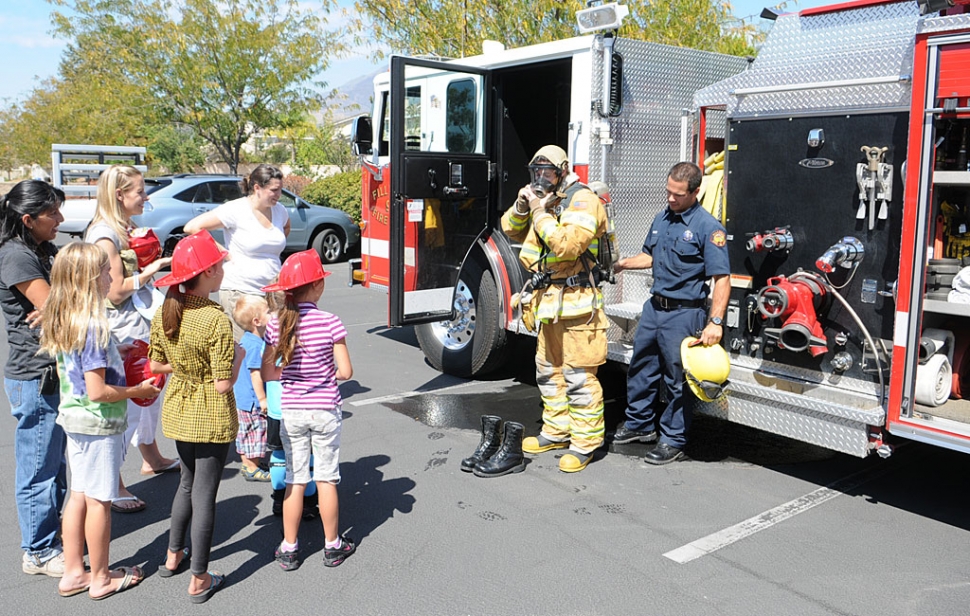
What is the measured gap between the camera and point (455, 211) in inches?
246

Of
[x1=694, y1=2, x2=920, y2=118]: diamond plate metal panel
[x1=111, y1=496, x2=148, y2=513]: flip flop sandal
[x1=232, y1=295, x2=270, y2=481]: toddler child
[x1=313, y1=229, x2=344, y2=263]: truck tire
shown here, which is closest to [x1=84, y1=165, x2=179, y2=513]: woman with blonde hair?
[x1=111, y1=496, x2=148, y2=513]: flip flop sandal

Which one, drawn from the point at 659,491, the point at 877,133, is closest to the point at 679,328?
the point at 659,491

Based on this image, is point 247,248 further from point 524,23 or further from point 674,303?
point 524,23

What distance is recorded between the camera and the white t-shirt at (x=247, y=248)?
4719 mm

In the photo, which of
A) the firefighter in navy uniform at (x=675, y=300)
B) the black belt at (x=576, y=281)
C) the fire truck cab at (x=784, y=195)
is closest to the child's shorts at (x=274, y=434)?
the black belt at (x=576, y=281)

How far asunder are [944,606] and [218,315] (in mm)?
3157

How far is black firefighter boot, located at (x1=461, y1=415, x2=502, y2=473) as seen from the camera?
189 inches

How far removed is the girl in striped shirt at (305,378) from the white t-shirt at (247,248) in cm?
135

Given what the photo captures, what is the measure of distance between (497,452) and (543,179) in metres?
1.62

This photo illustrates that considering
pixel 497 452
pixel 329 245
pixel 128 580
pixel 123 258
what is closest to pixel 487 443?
pixel 497 452

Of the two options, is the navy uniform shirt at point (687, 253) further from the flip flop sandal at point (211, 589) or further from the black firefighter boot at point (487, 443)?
the flip flop sandal at point (211, 589)

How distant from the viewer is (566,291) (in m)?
4.73

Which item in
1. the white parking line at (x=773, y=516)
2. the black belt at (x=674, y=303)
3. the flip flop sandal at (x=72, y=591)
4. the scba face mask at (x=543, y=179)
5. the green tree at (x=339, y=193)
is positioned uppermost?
the green tree at (x=339, y=193)

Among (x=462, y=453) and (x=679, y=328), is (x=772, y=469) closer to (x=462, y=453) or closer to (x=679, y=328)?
(x=679, y=328)
